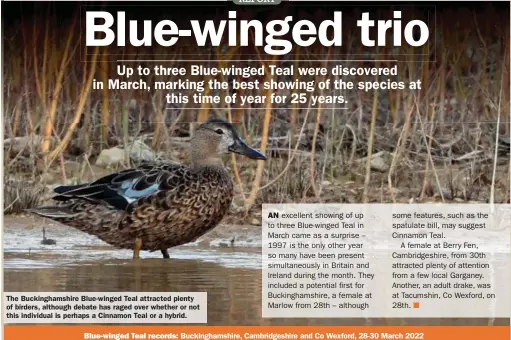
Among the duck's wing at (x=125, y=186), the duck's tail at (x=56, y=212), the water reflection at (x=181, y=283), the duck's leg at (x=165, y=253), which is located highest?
the duck's wing at (x=125, y=186)

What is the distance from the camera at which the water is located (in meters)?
6.45

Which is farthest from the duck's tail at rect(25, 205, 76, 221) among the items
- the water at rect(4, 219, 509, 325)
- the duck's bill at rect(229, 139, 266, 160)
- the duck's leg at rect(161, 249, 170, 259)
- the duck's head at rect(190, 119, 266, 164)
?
the duck's bill at rect(229, 139, 266, 160)

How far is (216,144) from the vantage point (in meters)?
7.50

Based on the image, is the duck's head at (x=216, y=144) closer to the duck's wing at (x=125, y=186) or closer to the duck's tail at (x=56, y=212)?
the duck's wing at (x=125, y=186)

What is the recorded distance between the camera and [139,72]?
671 centimetres

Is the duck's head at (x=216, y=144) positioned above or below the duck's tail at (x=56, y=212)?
above

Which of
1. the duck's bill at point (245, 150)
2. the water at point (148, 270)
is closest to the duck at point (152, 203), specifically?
the duck's bill at point (245, 150)

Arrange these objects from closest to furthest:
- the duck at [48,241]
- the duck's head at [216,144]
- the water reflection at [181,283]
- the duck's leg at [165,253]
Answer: the water reflection at [181,283] → the duck's head at [216,144] → the duck's leg at [165,253] → the duck at [48,241]

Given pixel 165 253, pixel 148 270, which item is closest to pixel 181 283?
pixel 148 270

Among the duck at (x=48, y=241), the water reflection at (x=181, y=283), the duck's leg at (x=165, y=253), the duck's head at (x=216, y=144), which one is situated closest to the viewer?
the water reflection at (x=181, y=283)

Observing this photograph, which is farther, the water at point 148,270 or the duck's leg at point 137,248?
the duck's leg at point 137,248

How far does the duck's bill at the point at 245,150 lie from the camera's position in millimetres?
7387

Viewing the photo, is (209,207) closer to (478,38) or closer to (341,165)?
(341,165)

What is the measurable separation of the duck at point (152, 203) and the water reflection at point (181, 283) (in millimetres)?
157
